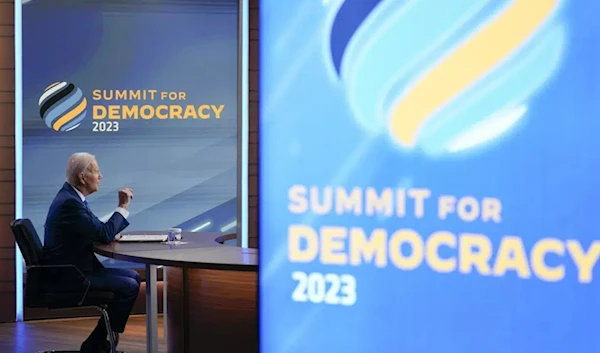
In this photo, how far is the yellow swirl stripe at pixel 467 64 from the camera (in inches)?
41.6

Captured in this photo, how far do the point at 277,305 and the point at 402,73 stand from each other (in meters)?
0.35

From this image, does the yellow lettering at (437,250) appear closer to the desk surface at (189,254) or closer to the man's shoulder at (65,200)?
the desk surface at (189,254)

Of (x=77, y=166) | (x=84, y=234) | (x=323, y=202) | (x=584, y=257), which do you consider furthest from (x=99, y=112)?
(x=584, y=257)

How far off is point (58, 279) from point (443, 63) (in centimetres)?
417

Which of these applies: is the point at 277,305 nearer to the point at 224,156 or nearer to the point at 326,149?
the point at 326,149

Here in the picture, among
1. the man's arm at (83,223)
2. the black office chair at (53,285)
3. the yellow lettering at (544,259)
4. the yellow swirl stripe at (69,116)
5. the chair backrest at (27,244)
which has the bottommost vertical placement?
the black office chair at (53,285)

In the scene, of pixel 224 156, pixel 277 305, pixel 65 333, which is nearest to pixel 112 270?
pixel 65 333

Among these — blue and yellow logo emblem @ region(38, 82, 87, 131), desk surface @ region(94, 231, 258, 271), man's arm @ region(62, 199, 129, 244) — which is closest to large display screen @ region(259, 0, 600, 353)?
desk surface @ region(94, 231, 258, 271)

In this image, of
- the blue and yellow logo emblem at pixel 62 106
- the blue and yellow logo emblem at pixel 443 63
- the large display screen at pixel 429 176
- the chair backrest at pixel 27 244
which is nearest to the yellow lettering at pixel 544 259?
the large display screen at pixel 429 176

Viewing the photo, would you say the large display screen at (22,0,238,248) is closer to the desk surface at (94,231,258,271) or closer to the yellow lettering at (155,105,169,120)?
the yellow lettering at (155,105,169,120)

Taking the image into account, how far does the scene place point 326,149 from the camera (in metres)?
1.18

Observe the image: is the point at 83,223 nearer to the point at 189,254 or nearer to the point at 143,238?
the point at 143,238

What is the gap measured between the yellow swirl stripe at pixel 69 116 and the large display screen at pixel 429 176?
576 cm

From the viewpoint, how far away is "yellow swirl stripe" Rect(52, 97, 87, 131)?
672cm
